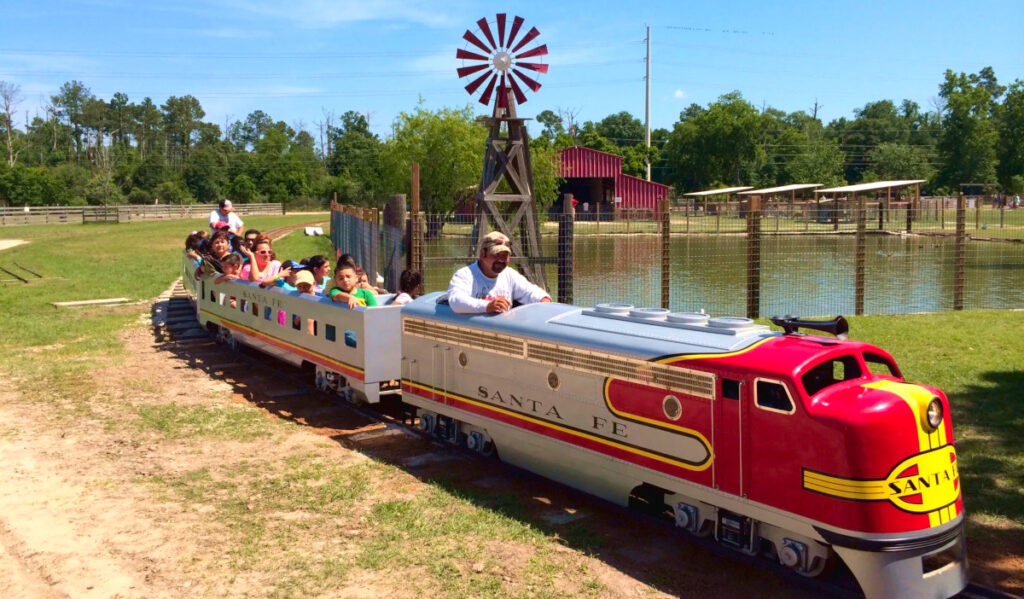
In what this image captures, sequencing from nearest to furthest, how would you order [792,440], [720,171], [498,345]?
[792,440]
[498,345]
[720,171]

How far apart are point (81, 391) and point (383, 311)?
4.98 m

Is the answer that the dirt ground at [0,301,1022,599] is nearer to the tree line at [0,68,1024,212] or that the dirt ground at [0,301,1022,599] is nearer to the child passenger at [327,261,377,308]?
the child passenger at [327,261,377,308]

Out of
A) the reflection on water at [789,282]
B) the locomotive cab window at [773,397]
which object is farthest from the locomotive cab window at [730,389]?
the reflection on water at [789,282]

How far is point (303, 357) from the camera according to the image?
37.4 ft

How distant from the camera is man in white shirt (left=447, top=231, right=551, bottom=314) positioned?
26.2ft

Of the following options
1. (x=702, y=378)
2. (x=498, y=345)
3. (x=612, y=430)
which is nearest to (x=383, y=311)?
(x=498, y=345)

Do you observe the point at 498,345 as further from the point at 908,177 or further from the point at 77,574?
the point at 908,177

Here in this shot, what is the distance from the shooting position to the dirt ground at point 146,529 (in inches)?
228

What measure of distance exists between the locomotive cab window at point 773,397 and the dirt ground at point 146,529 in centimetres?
127

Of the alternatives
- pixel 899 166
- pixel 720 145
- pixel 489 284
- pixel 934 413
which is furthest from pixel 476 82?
pixel 899 166

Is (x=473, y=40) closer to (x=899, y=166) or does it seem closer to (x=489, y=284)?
(x=489, y=284)

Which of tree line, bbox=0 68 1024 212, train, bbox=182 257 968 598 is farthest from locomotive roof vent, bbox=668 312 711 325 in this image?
tree line, bbox=0 68 1024 212

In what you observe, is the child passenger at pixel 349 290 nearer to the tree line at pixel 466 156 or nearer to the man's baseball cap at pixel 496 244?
the man's baseball cap at pixel 496 244

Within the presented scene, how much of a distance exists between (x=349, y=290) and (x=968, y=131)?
284 ft
